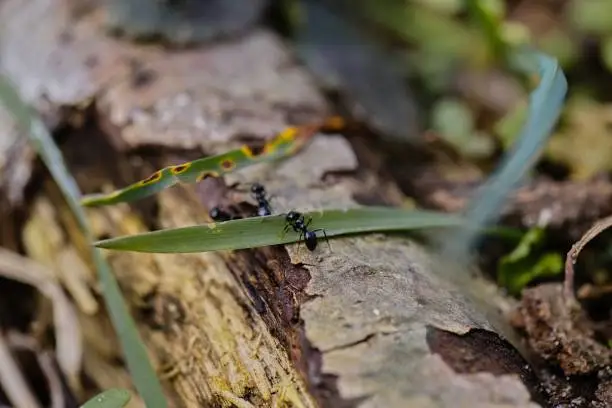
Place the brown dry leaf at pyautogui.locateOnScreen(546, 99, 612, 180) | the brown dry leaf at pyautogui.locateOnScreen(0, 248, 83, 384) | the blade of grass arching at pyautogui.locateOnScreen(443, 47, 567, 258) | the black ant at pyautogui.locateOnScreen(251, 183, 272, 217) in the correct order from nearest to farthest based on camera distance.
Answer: the black ant at pyautogui.locateOnScreen(251, 183, 272, 217) < the blade of grass arching at pyautogui.locateOnScreen(443, 47, 567, 258) < the brown dry leaf at pyautogui.locateOnScreen(0, 248, 83, 384) < the brown dry leaf at pyautogui.locateOnScreen(546, 99, 612, 180)

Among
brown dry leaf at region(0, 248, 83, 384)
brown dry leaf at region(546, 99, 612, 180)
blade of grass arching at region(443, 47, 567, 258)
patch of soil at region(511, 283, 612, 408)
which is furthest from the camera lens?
brown dry leaf at region(546, 99, 612, 180)

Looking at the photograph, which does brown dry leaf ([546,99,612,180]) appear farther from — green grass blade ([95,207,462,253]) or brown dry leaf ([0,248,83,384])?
brown dry leaf ([0,248,83,384])

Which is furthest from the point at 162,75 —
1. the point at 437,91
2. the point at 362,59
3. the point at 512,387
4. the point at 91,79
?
the point at 512,387

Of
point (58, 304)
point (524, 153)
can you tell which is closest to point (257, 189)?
point (524, 153)

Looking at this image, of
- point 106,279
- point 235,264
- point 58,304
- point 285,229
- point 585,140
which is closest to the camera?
point 285,229

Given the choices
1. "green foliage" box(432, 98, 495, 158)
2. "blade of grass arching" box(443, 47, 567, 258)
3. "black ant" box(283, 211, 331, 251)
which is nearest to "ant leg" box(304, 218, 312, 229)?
"black ant" box(283, 211, 331, 251)

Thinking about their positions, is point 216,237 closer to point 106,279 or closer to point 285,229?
point 285,229
